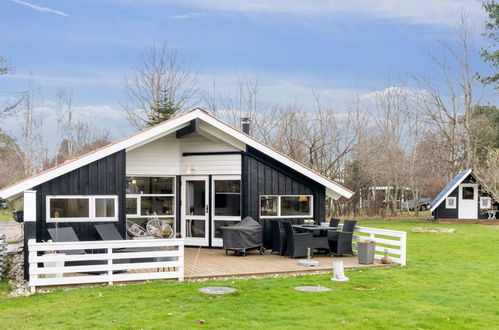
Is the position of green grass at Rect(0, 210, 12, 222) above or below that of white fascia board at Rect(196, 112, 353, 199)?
below

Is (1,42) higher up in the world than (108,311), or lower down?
higher up

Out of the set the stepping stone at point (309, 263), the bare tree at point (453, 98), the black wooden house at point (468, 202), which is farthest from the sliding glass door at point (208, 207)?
the bare tree at point (453, 98)

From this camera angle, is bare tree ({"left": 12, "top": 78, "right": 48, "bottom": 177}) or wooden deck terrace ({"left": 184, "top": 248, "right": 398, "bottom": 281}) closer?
wooden deck terrace ({"left": 184, "top": 248, "right": 398, "bottom": 281})

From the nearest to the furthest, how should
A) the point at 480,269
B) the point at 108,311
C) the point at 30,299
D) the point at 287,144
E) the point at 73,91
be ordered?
the point at 108,311
the point at 30,299
the point at 480,269
the point at 287,144
the point at 73,91

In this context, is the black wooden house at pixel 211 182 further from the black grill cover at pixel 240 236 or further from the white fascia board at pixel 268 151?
the black grill cover at pixel 240 236

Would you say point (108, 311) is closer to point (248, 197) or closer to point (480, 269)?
point (248, 197)

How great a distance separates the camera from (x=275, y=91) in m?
34.2

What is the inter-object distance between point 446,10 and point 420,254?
26551mm

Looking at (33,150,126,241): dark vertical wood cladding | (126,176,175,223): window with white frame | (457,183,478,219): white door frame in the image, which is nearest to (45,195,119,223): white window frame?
(33,150,126,241): dark vertical wood cladding

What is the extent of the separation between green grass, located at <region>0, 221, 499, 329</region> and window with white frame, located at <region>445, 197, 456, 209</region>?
18703 mm

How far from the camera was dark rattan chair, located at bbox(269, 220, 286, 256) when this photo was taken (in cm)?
1309

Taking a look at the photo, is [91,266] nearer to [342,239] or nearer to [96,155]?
[96,155]

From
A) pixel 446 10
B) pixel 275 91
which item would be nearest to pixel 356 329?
pixel 275 91

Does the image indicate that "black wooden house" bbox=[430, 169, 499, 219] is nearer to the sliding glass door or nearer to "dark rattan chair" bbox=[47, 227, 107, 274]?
the sliding glass door
